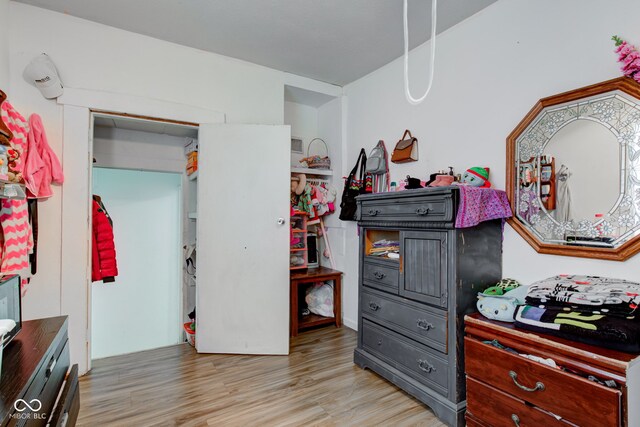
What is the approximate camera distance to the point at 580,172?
172 cm

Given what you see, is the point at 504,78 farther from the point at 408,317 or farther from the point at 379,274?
the point at 408,317

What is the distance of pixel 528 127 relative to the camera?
75.9 inches

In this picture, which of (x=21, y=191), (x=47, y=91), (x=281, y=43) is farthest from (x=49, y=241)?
(x=281, y=43)

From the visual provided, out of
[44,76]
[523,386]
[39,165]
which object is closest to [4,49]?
[44,76]

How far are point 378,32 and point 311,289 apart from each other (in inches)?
100

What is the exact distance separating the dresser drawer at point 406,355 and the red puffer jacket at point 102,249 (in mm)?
2135

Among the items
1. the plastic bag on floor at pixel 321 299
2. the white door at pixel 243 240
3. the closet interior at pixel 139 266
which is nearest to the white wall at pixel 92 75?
the white door at pixel 243 240

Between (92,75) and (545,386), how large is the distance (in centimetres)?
336

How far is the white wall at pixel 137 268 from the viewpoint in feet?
12.4

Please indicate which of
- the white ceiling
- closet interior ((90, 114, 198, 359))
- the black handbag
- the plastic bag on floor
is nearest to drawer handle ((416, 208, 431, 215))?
the black handbag

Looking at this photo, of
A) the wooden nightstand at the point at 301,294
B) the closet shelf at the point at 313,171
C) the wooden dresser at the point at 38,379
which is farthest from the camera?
the closet shelf at the point at 313,171

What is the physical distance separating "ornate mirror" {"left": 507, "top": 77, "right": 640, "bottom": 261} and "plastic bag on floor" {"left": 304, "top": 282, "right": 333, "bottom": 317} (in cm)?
200

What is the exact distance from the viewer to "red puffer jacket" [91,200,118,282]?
8.52 feet

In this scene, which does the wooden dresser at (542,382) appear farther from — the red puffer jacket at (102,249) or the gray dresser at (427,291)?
the red puffer jacket at (102,249)
